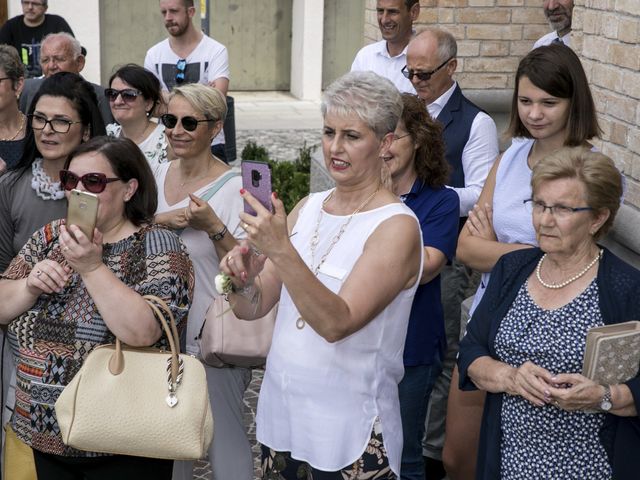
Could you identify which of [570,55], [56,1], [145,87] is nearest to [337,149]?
[570,55]

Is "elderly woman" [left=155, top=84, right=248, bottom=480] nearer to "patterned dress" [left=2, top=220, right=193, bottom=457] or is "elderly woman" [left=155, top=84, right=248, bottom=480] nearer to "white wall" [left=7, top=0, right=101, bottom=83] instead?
"patterned dress" [left=2, top=220, right=193, bottom=457]

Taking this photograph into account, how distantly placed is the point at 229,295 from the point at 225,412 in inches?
51.7

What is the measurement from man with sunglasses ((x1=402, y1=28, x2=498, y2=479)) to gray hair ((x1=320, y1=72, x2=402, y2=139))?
5.56ft

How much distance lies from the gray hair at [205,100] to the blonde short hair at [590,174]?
6.49 feet

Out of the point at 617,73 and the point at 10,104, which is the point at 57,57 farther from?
the point at 617,73

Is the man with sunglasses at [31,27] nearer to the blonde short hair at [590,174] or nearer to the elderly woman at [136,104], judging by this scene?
the elderly woman at [136,104]

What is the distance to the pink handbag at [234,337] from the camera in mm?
4305

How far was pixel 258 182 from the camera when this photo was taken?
3.29m

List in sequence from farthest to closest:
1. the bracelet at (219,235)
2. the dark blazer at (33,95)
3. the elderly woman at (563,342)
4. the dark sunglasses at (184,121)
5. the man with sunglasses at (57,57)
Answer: the man with sunglasses at (57,57), the dark blazer at (33,95), the dark sunglasses at (184,121), the bracelet at (219,235), the elderly woman at (563,342)

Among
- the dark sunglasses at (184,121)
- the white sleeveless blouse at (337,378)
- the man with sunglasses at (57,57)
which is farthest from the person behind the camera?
the man with sunglasses at (57,57)

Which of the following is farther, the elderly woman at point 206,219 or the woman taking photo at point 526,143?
the elderly woman at point 206,219

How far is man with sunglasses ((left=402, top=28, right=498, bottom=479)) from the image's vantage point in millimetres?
5391

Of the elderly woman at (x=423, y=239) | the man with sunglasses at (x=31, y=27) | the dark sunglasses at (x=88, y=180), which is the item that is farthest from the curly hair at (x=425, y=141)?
the man with sunglasses at (x=31, y=27)

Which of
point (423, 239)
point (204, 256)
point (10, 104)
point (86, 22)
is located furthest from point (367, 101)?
point (86, 22)
